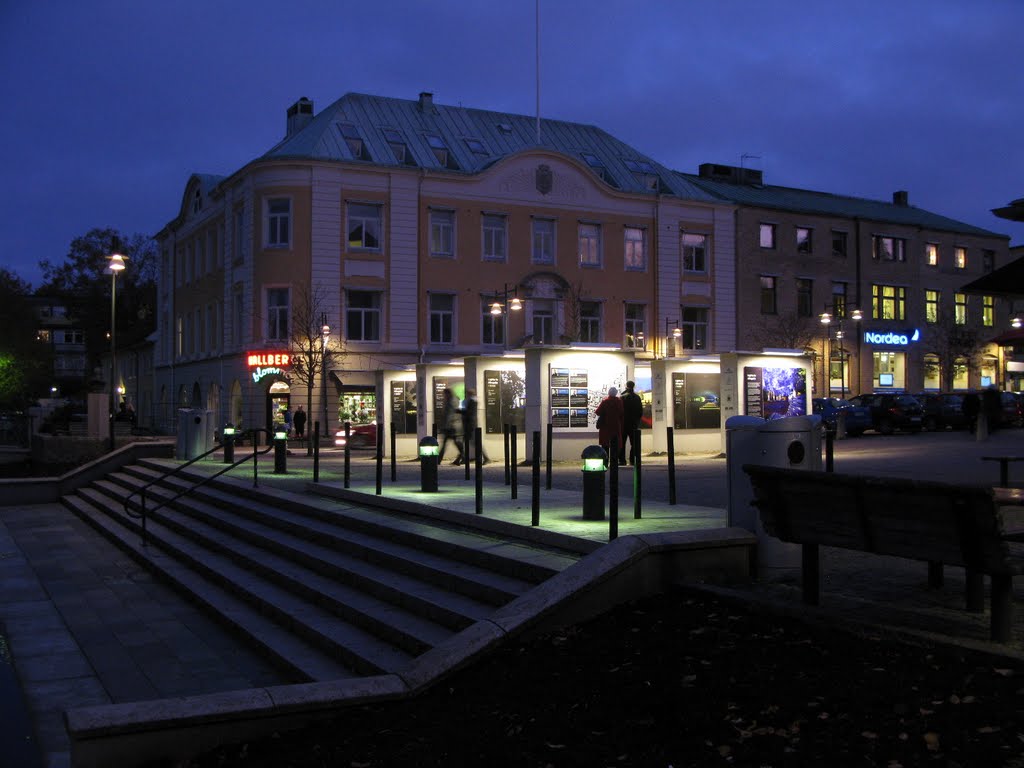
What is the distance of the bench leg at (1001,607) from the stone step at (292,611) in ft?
13.7

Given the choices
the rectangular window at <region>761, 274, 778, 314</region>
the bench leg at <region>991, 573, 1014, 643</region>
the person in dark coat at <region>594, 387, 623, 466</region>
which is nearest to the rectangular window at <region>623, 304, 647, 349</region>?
the rectangular window at <region>761, 274, 778, 314</region>

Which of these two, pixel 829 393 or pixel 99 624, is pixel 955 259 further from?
pixel 99 624

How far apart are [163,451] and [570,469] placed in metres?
10.9

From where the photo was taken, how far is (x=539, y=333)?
1823 inches

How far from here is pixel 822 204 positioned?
57.1 metres

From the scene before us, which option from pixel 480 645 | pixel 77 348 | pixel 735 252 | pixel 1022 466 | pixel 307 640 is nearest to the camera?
pixel 480 645

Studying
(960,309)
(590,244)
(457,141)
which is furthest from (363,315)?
(960,309)

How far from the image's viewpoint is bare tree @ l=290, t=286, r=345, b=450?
3903cm

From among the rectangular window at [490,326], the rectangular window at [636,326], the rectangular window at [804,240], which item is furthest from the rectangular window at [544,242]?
the rectangular window at [804,240]

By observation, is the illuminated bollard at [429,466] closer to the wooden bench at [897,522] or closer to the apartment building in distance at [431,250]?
the wooden bench at [897,522]

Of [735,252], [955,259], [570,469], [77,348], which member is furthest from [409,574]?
[77,348]

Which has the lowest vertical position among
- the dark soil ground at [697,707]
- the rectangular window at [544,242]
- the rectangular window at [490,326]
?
the dark soil ground at [697,707]

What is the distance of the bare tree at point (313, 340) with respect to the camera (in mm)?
39031

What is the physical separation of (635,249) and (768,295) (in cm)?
828
